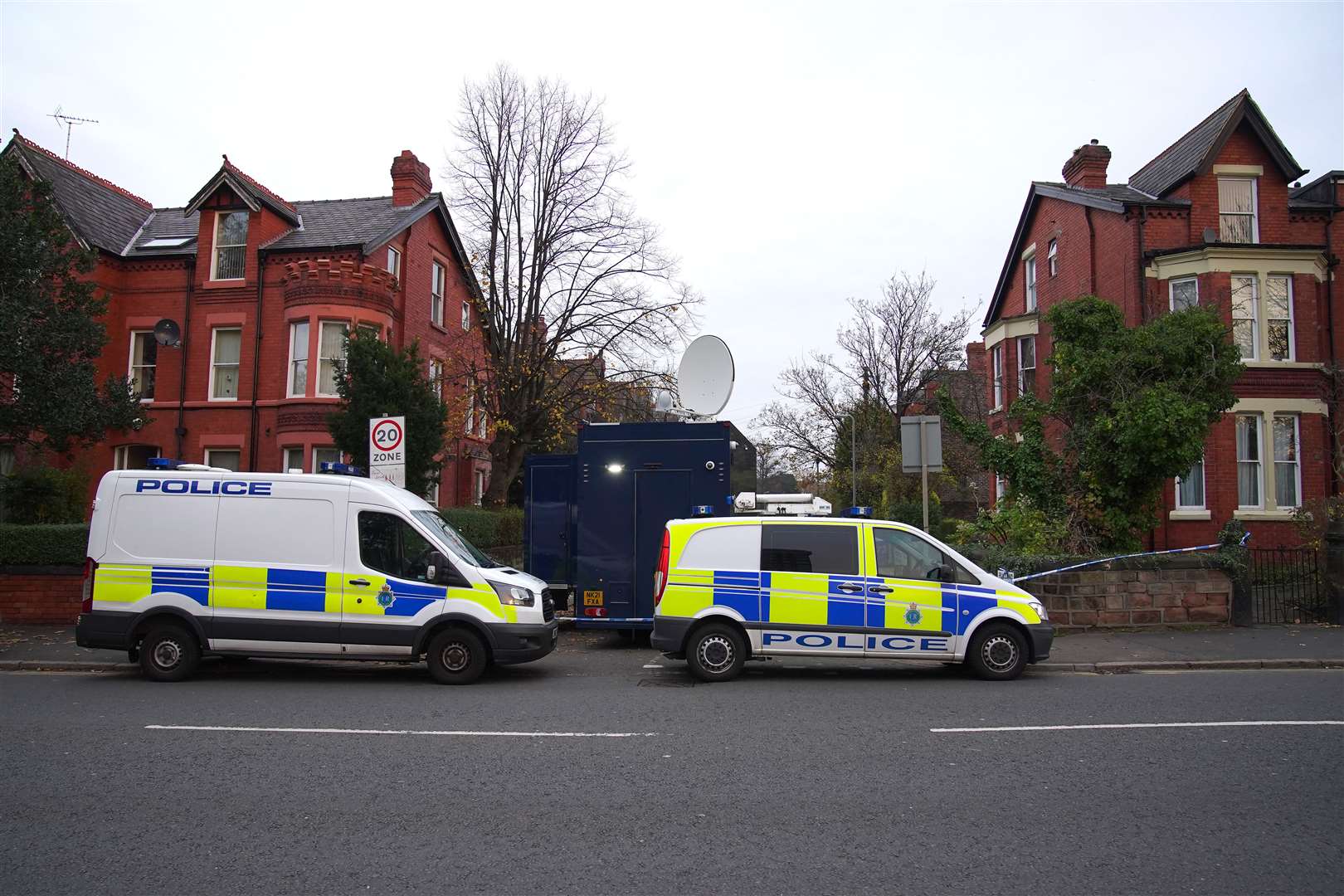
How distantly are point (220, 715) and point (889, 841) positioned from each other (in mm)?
6259

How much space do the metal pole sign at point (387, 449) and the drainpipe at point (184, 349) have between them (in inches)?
574

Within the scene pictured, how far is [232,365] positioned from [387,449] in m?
15.0

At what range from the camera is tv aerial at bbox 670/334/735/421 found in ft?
45.3

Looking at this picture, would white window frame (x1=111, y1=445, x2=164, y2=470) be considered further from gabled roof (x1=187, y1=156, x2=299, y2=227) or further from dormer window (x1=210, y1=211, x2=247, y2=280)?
gabled roof (x1=187, y1=156, x2=299, y2=227)

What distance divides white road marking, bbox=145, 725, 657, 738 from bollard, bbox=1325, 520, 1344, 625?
1227 centimetres

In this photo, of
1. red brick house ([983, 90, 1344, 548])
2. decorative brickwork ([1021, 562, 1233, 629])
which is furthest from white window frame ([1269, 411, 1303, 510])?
decorative brickwork ([1021, 562, 1233, 629])

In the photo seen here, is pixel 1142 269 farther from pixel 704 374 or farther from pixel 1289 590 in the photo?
pixel 704 374

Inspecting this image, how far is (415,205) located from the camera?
2772 centimetres

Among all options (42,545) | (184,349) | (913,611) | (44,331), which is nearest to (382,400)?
(44,331)

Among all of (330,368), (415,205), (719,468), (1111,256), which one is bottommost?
(719,468)

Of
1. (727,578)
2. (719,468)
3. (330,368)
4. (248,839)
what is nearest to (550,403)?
(330,368)

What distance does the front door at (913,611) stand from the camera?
33.3 feet

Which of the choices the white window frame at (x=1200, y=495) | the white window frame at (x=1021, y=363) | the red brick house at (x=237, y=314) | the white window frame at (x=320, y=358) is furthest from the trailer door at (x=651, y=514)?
the white window frame at (x=1021, y=363)

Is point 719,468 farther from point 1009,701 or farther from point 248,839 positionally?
point 248,839
